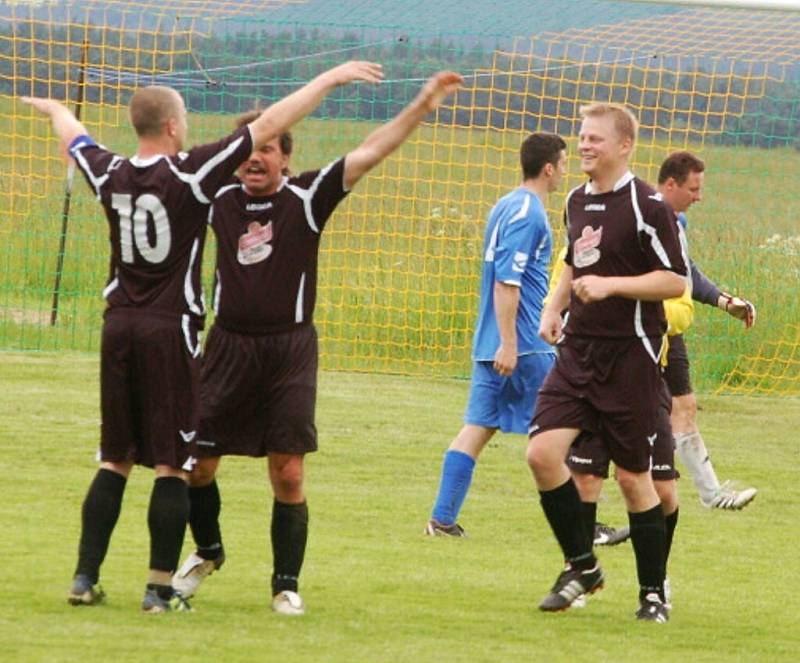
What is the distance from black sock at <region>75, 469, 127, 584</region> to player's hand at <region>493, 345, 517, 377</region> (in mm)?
2833

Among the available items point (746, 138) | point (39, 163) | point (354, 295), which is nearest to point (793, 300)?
point (746, 138)

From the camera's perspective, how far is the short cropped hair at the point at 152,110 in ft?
21.9

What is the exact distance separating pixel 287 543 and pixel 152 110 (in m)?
1.65

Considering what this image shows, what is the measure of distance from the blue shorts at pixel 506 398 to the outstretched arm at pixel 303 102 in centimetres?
330

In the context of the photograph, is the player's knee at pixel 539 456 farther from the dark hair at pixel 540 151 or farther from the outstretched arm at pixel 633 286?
the dark hair at pixel 540 151

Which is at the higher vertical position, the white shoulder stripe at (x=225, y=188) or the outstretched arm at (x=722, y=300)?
the white shoulder stripe at (x=225, y=188)

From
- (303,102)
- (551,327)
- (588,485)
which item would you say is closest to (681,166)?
(551,327)

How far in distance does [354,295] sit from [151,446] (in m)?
10.4

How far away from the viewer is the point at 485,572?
27.3 feet

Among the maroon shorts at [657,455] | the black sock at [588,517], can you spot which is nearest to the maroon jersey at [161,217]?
the black sock at [588,517]

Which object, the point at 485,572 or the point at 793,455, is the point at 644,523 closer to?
the point at 485,572

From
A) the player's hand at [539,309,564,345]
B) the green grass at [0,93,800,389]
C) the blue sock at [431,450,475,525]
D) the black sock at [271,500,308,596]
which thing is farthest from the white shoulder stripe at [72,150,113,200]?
the green grass at [0,93,800,389]

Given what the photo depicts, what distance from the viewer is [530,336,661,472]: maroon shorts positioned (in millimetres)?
7152

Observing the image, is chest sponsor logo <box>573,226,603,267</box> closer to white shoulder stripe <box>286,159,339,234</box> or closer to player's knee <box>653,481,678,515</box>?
white shoulder stripe <box>286,159,339,234</box>
